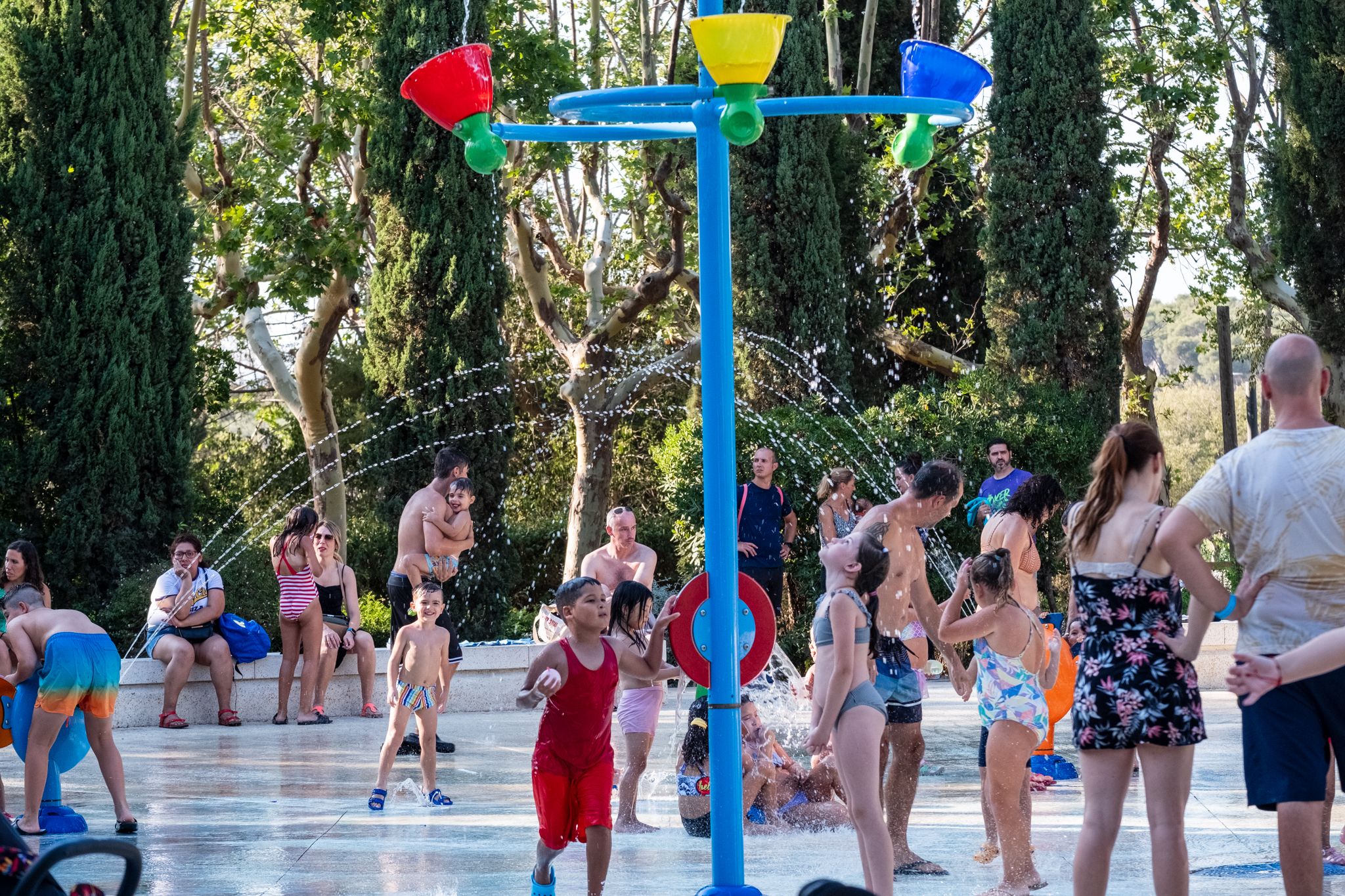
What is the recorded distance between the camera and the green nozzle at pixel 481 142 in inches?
197

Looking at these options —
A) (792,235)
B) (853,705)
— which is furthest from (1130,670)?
(792,235)

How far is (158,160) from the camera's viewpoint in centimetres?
1562

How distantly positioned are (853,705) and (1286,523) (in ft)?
4.98

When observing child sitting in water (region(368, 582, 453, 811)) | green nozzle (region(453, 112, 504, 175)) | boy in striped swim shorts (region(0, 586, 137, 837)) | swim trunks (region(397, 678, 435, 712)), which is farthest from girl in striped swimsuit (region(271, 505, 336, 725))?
green nozzle (region(453, 112, 504, 175))

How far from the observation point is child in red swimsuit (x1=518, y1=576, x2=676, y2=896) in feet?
17.2

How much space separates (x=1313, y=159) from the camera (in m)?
18.4

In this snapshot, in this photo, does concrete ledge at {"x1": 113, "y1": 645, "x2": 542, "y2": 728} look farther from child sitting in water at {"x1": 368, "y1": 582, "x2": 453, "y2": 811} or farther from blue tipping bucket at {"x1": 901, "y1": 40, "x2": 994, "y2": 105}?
blue tipping bucket at {"x1": 901, "y1": 40, "x2": 994, "y2": 105}

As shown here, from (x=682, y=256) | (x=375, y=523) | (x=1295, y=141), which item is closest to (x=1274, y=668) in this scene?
(x=682, y=256)

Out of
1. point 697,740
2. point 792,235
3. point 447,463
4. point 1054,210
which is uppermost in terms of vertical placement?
point 1054,210

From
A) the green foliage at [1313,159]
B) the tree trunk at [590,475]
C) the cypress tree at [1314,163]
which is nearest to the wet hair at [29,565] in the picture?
the tree trunk at [590,475]

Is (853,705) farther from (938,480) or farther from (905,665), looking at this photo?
(938,480)

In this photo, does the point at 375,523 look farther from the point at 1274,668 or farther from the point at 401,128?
the point at 1274,668

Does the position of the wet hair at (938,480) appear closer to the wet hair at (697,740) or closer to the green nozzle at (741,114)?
the wet hair at (697,740)

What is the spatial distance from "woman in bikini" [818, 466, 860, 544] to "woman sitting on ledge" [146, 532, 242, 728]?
4.79 meters
